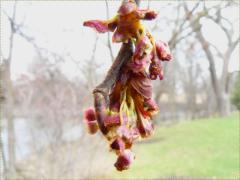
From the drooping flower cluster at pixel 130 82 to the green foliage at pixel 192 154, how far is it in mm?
5920

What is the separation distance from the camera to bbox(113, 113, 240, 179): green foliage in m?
8.08

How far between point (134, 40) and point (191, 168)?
8.39 meters

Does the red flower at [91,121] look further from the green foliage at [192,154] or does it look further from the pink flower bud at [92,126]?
the green foliage at [192,154]

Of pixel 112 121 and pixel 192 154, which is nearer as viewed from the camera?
pixel 112 121

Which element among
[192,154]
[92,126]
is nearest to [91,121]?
[92,126]

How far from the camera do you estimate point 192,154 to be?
10742mm

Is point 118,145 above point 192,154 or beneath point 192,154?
above

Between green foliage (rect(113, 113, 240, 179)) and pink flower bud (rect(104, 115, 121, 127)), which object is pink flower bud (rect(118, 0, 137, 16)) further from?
green foliage (rect(113, 113, 240, 179))

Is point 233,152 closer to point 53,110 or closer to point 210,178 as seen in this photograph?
point 210,178

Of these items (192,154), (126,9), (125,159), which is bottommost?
(192,154)

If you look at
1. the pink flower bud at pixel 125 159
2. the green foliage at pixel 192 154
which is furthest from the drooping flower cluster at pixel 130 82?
the green foliage at pixel 192 154

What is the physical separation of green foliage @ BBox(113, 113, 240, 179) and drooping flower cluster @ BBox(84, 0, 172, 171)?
5920 millimetres

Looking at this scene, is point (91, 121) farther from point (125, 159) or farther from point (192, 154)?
point (192, 154)

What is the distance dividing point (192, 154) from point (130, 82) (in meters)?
10.6
